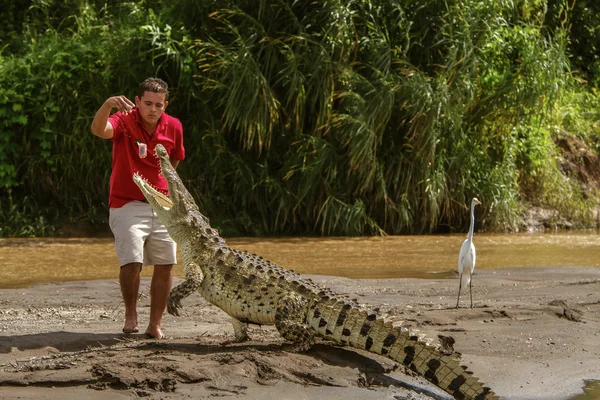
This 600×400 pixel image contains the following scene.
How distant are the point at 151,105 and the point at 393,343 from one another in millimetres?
2125

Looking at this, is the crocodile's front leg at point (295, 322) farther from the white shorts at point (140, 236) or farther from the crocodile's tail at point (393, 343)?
the white shorts at point (140, 236)

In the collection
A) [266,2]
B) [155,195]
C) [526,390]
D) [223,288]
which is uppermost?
[266,2]

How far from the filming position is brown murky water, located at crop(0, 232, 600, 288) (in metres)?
8.93

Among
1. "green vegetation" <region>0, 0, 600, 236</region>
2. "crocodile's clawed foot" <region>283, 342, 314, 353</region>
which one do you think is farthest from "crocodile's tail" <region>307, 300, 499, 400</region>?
"green vegetation" <region>0, 0, 600, 236</region>

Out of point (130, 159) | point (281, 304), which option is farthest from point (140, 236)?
point (281, 304)

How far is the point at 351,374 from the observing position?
466cm

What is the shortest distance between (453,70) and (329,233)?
9.72 feet

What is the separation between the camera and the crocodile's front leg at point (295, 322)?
4.84m

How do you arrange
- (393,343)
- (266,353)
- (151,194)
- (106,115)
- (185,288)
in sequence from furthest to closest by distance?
(151,194) < (106,115) < (185,288) < (266,353) < (393,343)

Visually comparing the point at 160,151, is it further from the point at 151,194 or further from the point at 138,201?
the point at 138,201

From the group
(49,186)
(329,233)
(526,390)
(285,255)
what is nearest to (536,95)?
(329,233)

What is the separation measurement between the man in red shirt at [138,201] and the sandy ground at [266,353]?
30cm

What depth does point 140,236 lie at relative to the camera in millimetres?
5430

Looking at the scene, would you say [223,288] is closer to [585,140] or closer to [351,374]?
[351,374]
